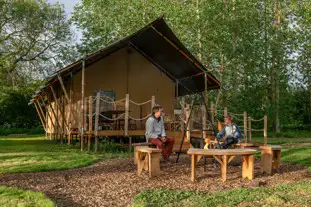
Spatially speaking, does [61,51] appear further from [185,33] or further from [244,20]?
[244,20]

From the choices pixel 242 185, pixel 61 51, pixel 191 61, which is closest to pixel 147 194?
pixel 242 185

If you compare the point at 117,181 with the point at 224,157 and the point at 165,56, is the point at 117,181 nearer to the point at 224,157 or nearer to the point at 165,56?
the point at 224,157

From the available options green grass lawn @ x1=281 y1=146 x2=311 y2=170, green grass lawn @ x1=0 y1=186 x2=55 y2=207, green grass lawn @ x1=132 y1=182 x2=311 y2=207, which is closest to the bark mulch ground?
green grass lawn @ x1=0 y1=186 x2=55 y2=207

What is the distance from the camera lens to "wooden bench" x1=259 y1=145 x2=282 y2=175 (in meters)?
7.98

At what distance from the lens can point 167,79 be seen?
695 inches

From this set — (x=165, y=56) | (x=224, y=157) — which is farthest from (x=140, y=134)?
(x=224, y=157)

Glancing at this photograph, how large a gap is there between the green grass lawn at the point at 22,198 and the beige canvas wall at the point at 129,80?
9.95m

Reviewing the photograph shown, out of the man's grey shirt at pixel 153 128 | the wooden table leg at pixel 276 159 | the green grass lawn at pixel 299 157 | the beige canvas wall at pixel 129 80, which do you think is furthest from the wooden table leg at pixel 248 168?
the beige canvas wall at pixel 129 80

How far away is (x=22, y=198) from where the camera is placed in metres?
5.64

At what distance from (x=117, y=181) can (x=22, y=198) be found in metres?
1.96

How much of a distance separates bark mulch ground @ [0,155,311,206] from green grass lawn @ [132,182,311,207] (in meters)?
0.35

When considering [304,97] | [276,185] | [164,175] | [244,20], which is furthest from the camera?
[304,97]

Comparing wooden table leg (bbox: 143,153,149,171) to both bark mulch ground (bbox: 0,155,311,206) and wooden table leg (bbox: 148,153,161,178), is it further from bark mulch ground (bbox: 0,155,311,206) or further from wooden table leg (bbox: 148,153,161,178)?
wooden table leg (bbox: 148,153,161,178)

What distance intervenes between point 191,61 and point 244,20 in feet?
40.2
